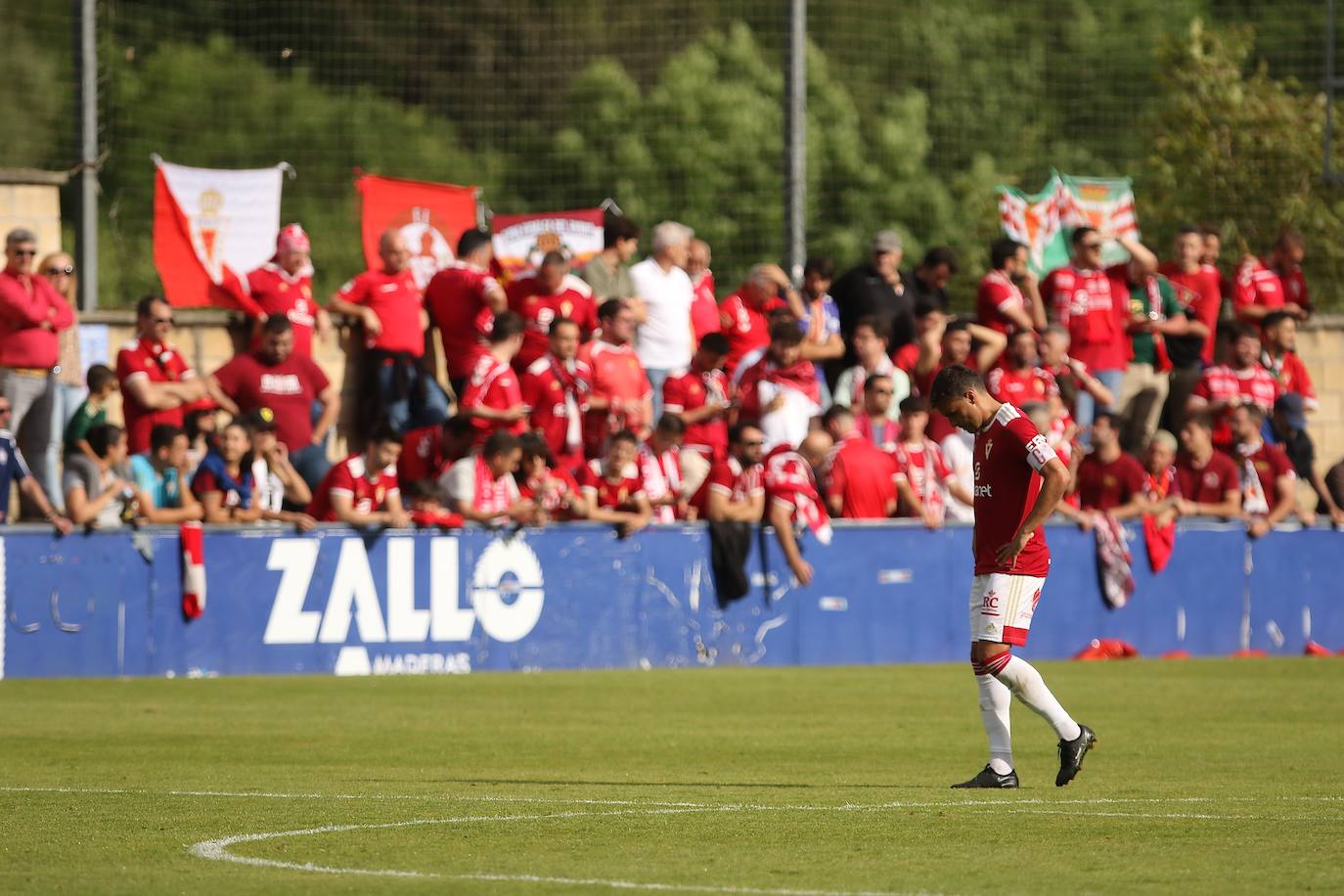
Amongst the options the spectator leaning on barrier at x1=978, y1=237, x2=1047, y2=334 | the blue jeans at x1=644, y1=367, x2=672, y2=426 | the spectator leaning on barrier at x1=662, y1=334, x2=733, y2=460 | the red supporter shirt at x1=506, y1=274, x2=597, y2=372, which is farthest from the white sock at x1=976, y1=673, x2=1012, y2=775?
the spectator leaning on barrier at x1=978, y1=237, x2=1047, y2=334

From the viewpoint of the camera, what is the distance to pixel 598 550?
712 inches

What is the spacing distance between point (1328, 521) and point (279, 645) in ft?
32.6

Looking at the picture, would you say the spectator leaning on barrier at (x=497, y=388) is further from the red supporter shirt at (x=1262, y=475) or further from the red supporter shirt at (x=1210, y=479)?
the red supporter shirt at (x=1262, y=475)

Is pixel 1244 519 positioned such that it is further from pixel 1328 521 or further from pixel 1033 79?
pixel 1033 79

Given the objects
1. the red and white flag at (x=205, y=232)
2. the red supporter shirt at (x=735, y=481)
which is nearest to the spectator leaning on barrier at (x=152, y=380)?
the red and white flag at (x=205, y=232)

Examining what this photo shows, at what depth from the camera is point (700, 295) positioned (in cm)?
2070

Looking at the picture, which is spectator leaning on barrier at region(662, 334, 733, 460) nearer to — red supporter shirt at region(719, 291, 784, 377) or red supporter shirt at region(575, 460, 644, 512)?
red supporter shirt at region(719, 291, 784, 377)

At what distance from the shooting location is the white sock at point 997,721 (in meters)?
10.5

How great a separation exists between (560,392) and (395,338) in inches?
61.7

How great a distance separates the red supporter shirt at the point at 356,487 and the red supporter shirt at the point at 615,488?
1.72 metres

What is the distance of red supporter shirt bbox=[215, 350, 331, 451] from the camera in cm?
1836

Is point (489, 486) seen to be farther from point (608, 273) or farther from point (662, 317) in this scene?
point (608, 273)

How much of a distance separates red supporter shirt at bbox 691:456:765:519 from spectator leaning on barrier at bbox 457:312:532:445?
1685mm

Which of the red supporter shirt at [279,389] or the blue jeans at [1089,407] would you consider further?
the blue jeans at [1089,407]
